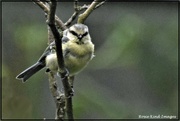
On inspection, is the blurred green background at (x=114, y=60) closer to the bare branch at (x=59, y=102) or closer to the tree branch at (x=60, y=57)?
the bare branch at (x=59, y=102)

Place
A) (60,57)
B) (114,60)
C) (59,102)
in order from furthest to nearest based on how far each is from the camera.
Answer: (114,60), (59,102), (60,57)

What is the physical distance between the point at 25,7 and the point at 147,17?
0.93 meters

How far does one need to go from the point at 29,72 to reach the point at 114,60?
74cm

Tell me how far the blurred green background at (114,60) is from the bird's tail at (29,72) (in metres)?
0.27

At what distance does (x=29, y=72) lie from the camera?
109 inches

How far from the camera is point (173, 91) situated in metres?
3.31

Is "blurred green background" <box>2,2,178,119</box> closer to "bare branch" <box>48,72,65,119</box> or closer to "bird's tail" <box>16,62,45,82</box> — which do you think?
"bird's tail" <box>16,62,45,82</box>

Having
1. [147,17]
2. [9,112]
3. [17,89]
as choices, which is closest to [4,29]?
[17,89]

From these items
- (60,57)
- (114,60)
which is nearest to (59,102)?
(60,57)

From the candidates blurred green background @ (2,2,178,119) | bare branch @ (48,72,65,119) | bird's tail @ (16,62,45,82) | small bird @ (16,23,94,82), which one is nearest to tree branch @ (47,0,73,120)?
bare branch @ (48,72,65,119)

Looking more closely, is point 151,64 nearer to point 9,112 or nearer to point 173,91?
point 173,91

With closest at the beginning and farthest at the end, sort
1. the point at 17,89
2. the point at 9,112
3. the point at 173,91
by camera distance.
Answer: the point at 9,112 → the point at 17,89 → the point at 173,91

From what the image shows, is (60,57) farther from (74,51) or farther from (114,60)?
(114,60)

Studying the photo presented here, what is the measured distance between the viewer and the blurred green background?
316 cm
